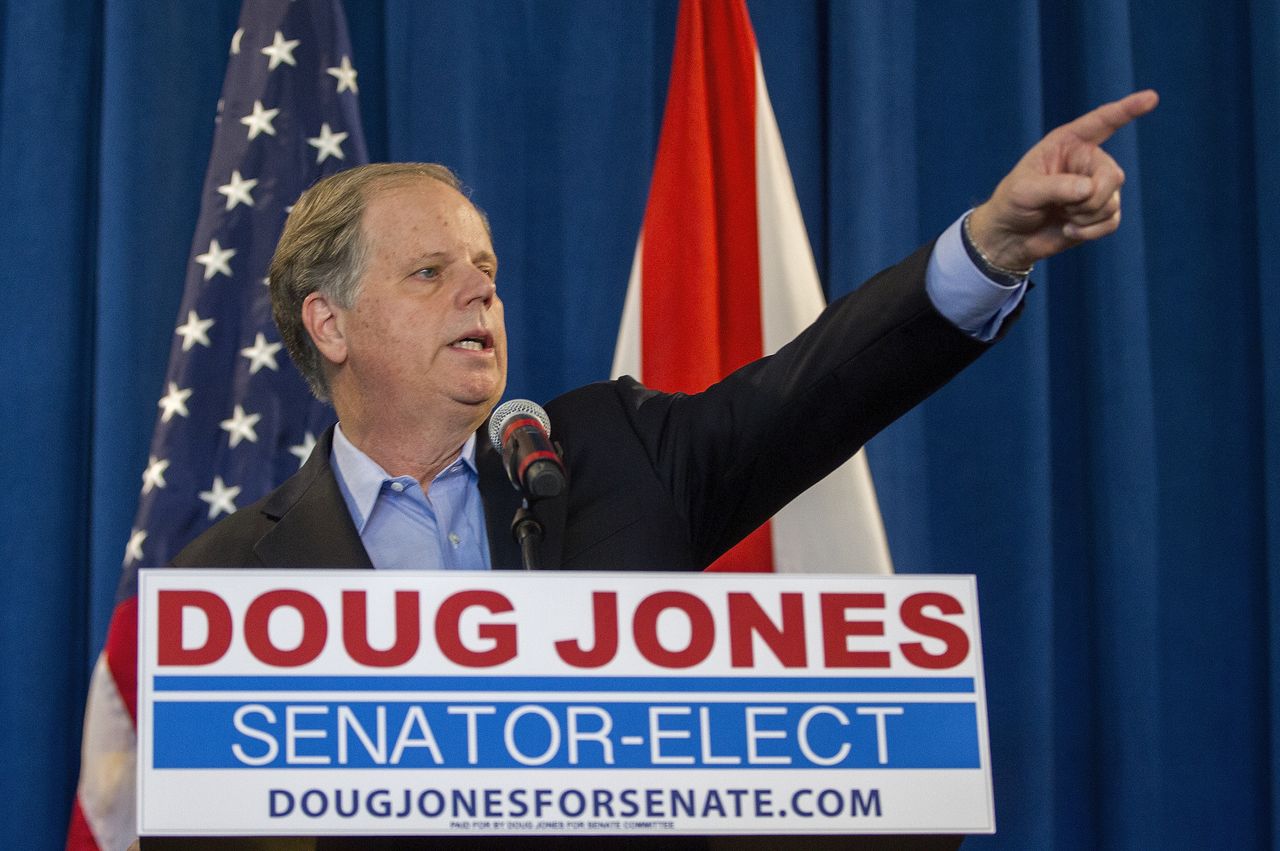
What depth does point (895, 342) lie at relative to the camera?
155cm

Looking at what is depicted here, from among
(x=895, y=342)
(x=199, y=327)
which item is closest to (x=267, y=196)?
(x=199, y=327)

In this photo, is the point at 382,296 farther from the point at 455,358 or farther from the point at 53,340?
the point at 53,340

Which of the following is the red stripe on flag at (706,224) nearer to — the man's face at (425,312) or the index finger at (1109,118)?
the man's face at (425,312)

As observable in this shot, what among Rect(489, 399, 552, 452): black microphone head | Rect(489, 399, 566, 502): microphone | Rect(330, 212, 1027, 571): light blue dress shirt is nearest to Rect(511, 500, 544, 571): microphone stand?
Rect(489, 399, 566, 502): microphone

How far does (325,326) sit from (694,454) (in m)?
0.58

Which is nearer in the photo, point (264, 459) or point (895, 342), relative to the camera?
point (895, 342)

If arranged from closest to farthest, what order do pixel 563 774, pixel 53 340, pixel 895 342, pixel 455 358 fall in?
pixel 563 774, pixel 895 342, pixel 455 358, pixel 53 340

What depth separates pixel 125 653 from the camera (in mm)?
2322

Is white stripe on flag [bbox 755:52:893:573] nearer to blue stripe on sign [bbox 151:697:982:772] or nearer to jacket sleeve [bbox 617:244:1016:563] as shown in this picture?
jacket sleeve [bbox 617:244:1016:563]

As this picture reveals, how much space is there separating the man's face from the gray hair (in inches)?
0.9

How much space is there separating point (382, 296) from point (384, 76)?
1.36 meters

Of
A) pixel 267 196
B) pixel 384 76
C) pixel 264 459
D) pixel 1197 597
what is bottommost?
pixel 1197 597

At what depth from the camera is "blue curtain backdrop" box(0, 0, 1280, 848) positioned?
2.86m

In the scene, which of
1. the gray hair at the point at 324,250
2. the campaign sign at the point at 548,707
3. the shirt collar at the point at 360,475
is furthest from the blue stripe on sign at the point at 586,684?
the gray hair at the point at 324,250
